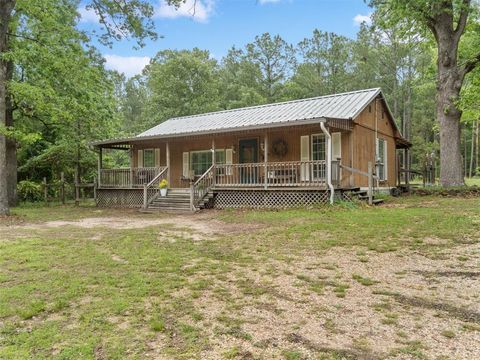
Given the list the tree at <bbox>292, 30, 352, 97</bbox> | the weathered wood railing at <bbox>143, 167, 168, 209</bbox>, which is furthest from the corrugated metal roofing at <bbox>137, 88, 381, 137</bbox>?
the tree at <bbox>292, 30, 352, 97</bbox>

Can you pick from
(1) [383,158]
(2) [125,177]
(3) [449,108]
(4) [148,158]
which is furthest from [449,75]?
(2) [125,177]

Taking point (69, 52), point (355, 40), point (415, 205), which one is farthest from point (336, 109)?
point (355, 40)

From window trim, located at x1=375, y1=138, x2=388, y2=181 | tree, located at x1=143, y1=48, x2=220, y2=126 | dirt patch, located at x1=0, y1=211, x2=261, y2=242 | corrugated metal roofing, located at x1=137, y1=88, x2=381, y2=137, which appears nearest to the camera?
dirt patch, located at x1=0, y1=211, x2=261, y2=242

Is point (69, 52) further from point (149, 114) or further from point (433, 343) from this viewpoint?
point (149, 114)

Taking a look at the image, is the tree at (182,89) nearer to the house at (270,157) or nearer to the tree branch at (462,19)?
the house at (270,157)

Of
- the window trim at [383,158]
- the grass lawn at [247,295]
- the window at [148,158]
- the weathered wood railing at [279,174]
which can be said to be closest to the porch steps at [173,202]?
the weathered wood railing at [279,174]

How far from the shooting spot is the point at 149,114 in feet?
114

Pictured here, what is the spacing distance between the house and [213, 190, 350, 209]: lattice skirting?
0.03 meters

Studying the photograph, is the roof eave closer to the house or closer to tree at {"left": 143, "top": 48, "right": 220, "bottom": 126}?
the house

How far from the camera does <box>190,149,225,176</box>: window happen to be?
17.5 m

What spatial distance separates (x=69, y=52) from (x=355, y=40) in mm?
30669

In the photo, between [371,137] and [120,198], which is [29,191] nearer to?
[120,198]

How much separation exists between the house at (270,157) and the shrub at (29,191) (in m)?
4.50

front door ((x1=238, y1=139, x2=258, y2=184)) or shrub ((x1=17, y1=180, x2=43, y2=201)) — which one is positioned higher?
front door ((x1=238, y1=139, x2=258, y2=184))
